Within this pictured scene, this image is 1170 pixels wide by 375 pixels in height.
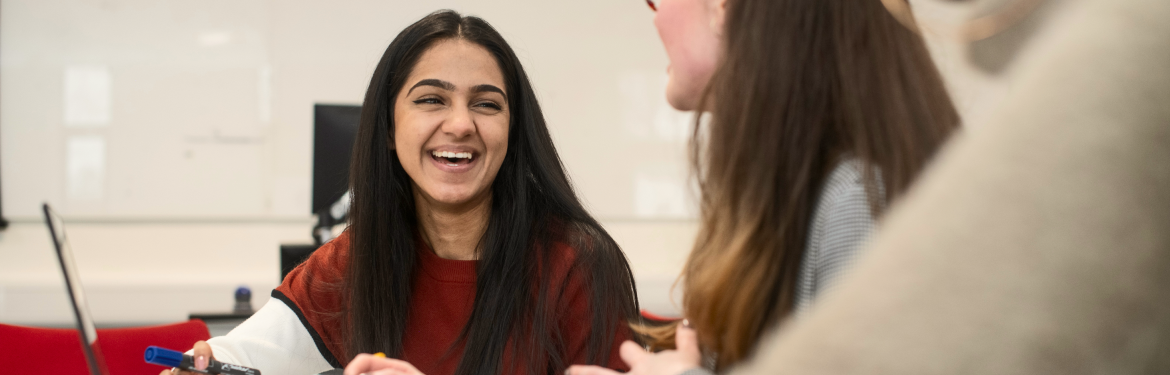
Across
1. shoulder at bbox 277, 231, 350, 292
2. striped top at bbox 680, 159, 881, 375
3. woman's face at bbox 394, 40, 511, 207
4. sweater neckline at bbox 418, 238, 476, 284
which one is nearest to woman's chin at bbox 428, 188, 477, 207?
woman's face at bbox 394, 40, 511, 207

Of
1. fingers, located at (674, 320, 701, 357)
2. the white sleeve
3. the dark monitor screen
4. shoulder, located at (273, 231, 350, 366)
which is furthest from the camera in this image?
the dark monitor screen

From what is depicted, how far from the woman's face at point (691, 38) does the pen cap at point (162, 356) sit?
2.34ft

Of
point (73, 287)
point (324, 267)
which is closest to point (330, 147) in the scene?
point (324, 267)

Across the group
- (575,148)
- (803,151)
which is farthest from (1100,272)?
(575,148)

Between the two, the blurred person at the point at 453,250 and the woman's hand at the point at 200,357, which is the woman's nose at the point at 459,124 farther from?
the woman's hand at the point at 200,357

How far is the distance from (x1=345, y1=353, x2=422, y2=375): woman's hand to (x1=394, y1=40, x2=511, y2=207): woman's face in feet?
1.58

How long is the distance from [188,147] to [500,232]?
9.21 ft

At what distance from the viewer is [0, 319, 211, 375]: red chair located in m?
1.49

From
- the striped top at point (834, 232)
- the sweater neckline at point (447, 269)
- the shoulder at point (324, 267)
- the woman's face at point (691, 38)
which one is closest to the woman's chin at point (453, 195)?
the sweater neckline at point (447, 269)

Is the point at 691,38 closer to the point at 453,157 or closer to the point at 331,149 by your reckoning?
the point at 453,157

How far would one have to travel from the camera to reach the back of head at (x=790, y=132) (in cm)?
61

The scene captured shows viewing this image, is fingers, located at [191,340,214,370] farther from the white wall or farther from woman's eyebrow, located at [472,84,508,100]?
the white wall

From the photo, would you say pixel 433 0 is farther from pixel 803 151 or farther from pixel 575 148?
pixel 803 151

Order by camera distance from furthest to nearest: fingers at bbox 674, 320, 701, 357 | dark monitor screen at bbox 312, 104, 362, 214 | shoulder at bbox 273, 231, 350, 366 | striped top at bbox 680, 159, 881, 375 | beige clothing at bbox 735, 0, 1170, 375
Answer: dark monitor screen at bbox 312, 104, 362, 214 → shoulder at bbox 273, 231, 350, 366 → fingers at bbox 674, 320, 701, 357 → striped top at bbox 680, 159, 881, 375 → beige clothing at bbox 735, 0, 1170, 375
